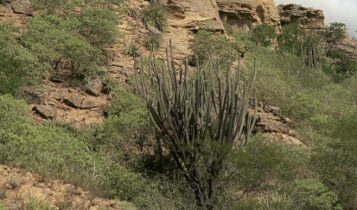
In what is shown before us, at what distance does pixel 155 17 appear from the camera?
19.2m

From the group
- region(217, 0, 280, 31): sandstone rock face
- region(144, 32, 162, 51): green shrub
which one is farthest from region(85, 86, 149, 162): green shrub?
region(217, 0, 280, 31): sandstone rock face

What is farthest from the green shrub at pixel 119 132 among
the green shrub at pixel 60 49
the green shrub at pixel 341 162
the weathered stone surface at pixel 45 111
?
the green shrub at pixel 341 162

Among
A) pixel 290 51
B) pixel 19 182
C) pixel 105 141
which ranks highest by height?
pixel 19 182

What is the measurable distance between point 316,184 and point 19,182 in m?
4.59

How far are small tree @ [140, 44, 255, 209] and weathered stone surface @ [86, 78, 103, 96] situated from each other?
367 centimetres

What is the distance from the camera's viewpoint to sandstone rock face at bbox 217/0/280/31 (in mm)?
27094

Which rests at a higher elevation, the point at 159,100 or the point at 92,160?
the point at 159,100

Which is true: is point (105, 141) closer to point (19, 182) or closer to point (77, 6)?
point (19, 182)

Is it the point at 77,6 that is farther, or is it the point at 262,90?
the point at 77,6

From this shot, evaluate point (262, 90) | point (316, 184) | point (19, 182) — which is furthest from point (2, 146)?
point (262, 90)

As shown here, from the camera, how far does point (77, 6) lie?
17.2 meters

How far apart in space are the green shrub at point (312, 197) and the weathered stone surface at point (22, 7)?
10879 mm

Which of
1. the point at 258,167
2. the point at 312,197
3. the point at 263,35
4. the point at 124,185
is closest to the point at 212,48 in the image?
the point at 263,35

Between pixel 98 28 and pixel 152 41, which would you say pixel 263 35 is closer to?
pixel 152 41
